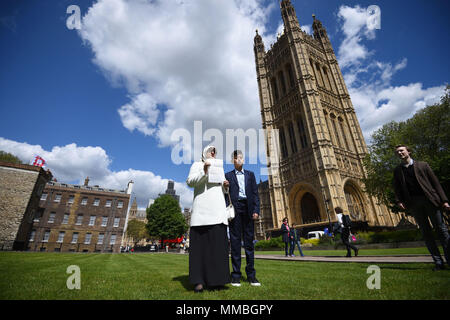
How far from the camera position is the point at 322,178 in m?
29.1

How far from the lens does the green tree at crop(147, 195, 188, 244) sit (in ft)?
101

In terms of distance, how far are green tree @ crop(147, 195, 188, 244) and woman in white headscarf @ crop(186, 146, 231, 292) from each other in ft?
97.5

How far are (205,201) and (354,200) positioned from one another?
36151mm

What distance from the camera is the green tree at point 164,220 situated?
3073 centimetres

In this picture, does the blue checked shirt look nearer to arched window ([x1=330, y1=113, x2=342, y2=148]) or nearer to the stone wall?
the stone wall

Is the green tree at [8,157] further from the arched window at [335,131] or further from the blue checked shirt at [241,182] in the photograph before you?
the arched window at [335,131]

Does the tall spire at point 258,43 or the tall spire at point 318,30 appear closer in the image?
the tall spire at point 318,30

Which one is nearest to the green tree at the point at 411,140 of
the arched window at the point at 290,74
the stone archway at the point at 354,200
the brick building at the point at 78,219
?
the stone archway at the point at 354,200

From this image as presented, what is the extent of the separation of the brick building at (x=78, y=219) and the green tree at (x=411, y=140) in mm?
34316

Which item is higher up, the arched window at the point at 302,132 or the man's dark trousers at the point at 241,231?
the arched window at the point at 302,132

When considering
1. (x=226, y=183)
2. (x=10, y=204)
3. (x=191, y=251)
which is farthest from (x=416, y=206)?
(x=10, y=204)

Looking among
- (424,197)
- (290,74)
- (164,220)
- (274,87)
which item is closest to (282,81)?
(290,74)

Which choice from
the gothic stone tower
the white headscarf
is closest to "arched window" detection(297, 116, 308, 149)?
the gothic stone tower

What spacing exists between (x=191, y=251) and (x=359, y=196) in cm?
3643
